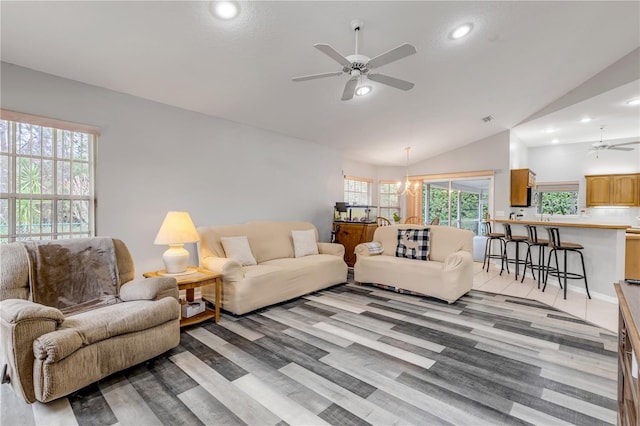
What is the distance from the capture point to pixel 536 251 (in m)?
5.25

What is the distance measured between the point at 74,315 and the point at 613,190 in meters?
9.87

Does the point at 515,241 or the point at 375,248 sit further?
the point at 515,241

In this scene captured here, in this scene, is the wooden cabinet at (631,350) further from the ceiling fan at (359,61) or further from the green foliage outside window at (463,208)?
the green foliage outside window at (463,208)

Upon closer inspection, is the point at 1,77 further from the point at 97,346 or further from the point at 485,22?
the point at 485,22

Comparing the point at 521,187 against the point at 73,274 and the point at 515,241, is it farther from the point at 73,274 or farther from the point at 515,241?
the point at 73,274

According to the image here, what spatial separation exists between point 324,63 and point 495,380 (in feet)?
10.8

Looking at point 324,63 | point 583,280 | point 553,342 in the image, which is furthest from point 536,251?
point 324,63

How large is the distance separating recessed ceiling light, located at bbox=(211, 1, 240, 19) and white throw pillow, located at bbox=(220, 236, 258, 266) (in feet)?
8.16

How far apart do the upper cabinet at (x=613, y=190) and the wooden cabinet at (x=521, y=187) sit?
196 centimetres

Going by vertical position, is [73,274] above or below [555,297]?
above

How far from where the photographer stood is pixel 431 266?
4016 mm

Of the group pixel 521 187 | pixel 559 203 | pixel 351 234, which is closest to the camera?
pixel 351 234

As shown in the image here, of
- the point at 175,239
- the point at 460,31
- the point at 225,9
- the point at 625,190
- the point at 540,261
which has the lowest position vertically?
the point at 540,261

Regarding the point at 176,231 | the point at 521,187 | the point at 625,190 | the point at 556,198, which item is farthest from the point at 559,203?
the point at 176,231
